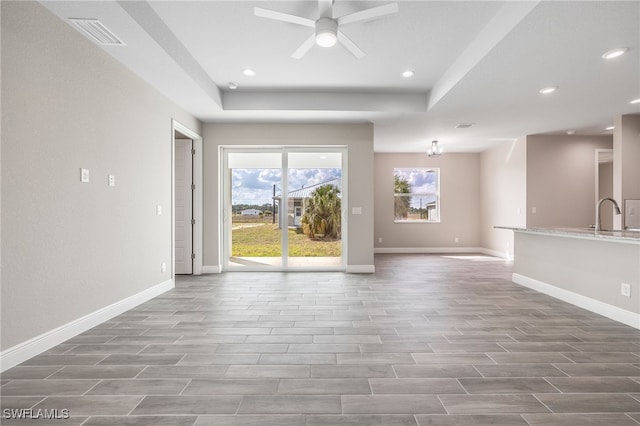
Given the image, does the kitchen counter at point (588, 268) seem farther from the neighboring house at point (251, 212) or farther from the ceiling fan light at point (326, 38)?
the neighboring house at point (251, 212)

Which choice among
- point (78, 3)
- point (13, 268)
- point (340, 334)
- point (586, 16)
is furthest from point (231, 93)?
point (586, 16)

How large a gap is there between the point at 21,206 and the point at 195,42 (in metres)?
2.26

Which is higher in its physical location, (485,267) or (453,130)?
(453,130)

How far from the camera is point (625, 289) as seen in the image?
3.10m

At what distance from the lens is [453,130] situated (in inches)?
241

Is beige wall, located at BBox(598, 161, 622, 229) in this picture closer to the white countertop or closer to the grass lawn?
the white countertop

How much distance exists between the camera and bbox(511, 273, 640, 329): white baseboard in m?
3.02

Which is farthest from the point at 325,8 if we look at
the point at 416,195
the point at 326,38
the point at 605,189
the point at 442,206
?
the point at 605,189

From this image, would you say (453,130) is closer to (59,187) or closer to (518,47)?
(518,47)

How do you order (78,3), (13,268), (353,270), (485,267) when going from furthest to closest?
(485,267) < (353,270) < (78,3) < (13,268)

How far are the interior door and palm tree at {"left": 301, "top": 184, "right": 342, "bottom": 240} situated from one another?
2.02 meters

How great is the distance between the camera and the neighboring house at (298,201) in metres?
5.78

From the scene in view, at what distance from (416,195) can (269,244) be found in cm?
461

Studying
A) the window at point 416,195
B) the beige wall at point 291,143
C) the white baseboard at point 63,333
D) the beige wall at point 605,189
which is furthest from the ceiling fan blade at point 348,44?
the beige wall at point 605,189
